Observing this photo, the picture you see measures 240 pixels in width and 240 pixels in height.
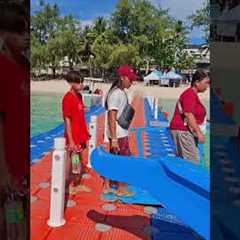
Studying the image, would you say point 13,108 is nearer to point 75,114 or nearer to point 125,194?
point 75,114

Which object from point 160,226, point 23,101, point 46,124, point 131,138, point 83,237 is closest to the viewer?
point 23,101

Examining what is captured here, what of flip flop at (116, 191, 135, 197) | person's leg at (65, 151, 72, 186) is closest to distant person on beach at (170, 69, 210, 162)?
flip flop at (116, 191, 135, 197)

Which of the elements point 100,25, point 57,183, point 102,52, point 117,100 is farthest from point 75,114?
Answer: point 102,52

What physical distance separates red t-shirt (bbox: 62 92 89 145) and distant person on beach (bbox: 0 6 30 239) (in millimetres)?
1438

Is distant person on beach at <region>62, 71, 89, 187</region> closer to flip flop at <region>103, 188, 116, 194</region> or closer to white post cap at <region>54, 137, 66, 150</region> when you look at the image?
flip flop at <region>103, 188, 116, 194</region>

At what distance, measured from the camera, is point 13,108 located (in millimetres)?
1523

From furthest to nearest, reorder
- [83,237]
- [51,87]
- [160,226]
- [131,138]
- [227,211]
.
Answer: [51,87]
[131,138]
[160,226]
[83,237]
[227,211]

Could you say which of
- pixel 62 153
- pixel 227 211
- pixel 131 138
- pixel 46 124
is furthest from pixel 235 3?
pixel 46 124

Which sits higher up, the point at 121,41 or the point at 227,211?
the point at 121,41

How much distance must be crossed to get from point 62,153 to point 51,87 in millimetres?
12780

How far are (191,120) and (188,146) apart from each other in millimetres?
252

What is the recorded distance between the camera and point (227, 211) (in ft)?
7.03

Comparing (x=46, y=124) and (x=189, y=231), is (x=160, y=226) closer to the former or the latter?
(x=189, y=231)

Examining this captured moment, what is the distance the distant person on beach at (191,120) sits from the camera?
270 cm
